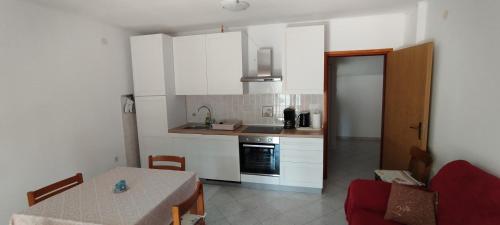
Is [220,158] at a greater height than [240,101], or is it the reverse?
[240,101]

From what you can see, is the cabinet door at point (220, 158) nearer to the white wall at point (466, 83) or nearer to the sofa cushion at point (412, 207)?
the sofa cushion at point (412, 207)

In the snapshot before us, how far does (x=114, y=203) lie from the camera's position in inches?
62.6

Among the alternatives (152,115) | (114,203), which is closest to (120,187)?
(114,203)

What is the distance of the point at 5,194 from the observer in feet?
7.06

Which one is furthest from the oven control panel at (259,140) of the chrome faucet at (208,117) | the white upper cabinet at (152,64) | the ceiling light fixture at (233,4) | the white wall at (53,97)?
the white wall at (53,97)

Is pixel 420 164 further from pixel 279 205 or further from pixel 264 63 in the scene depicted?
pixel 264 63

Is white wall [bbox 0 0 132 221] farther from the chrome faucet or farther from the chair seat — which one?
the chair seat

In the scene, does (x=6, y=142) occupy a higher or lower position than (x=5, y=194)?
higher

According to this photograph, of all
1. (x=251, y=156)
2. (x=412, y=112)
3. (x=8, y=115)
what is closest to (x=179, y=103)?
(x=251, y=156)

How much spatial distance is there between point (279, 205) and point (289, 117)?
3.79 ft

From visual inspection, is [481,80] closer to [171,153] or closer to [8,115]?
[171,153]

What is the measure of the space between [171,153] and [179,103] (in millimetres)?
777

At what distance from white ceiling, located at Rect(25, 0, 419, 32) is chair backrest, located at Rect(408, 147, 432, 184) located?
5.22 feet

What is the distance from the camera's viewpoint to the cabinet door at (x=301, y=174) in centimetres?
305
